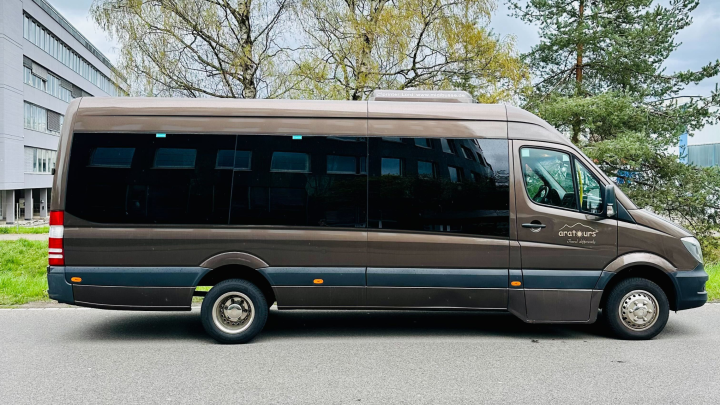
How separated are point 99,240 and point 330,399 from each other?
125 inches

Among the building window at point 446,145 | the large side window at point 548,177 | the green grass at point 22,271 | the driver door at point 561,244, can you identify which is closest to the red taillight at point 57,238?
the green grass at point 22,271

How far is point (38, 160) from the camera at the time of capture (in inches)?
1967

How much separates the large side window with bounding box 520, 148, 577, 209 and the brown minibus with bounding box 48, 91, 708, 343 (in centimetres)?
1

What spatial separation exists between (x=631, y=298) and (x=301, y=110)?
4048 millimetres

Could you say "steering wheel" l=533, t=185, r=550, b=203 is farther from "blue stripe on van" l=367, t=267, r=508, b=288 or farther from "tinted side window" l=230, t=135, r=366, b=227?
"tinted side window" l=230, t=135, r=366, b=227

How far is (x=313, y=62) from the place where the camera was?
15914 mm

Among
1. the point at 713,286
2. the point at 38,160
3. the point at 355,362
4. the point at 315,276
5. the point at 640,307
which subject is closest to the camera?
the point at 355,362

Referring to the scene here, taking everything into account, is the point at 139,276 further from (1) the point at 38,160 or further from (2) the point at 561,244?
(1) the point at 38,160

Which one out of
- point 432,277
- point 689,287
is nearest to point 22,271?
point 432,277

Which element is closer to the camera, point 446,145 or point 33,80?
point 446,145

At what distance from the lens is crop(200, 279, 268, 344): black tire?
6.34m

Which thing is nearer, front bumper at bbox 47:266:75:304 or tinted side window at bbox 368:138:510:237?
front bumper at bbox 47:266:75:304

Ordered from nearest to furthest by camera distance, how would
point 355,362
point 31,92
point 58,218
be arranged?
point 355,362
point 58,218
point 31,92

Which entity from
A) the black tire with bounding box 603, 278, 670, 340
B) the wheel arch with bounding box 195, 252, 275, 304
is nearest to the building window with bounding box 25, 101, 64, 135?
the wheel arch with bounding box 195, 252, 275, 304
